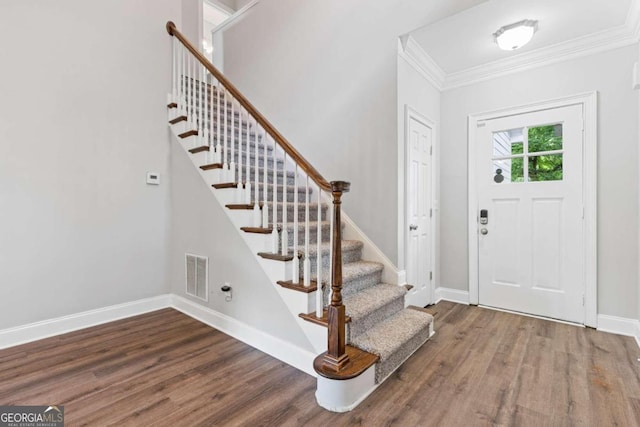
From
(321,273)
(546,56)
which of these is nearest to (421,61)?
(546,56)

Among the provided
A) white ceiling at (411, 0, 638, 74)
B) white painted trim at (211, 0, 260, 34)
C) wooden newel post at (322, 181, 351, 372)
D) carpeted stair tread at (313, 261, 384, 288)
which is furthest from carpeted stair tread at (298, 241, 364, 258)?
white painted trim at (211, 0, 260, 34)

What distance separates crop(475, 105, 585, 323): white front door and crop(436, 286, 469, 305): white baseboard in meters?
0.18

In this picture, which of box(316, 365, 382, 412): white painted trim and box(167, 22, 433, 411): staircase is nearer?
box(316, 365, 382, 412): white painted trim

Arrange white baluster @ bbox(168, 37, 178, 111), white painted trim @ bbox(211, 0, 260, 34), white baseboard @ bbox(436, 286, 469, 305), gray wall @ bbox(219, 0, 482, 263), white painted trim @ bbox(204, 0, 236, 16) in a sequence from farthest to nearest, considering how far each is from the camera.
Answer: white painted trim @ bbox(204, 0, 236, 16) → white painted trim @ bbox(211, 0, 260, 34) → white baseboard @ bbox(436, 286, 469, 305) → white baluster @ bbox(168, 37, 178, 111) → gray wall @ bbox(219, 0, 482, 263)

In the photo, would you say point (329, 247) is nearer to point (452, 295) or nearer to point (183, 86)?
point (452, 295)

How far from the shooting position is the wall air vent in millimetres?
2904

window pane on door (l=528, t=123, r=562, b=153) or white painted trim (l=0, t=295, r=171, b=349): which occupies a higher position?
window pane on door (l=528, t=123, r=562, b=153)

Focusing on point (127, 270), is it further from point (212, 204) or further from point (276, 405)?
point (276, 405)

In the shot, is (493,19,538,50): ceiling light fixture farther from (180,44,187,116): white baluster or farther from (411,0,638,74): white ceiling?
(180,44,187,116): white baluster

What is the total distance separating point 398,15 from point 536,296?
2969 mm

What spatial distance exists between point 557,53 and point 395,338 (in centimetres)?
301

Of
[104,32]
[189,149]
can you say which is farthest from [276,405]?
[104,32]

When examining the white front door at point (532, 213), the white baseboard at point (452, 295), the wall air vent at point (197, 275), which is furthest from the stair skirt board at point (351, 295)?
the white front door at point (532, 213)

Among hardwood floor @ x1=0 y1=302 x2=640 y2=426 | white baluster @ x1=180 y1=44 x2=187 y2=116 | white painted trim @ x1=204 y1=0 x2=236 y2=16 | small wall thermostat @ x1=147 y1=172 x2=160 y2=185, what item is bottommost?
hardwood floor @ x1=0 y1=302 x2=640 y2=426
